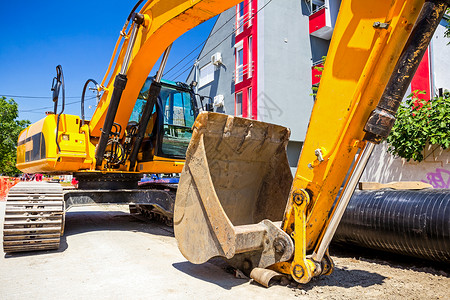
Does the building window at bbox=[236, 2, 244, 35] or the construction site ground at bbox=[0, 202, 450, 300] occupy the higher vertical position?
the building window at bbox=[236, 2, 244, 35]

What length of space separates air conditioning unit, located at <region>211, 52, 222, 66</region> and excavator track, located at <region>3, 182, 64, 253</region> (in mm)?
15395

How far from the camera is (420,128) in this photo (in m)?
7.30

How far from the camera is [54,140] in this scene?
5801 mm

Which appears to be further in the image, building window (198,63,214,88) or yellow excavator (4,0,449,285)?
building window (198,63,214,88)

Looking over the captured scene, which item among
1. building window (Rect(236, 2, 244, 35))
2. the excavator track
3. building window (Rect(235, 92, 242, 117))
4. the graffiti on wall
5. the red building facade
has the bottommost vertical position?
the excavator track

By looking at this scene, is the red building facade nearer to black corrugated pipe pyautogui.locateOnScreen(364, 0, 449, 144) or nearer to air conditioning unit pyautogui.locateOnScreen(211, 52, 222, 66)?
air conditioning unit pyautogui.locateOnScreen(211, 52, 222, 66)

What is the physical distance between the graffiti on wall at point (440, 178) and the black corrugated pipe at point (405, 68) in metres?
6.04

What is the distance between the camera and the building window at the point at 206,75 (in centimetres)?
2011

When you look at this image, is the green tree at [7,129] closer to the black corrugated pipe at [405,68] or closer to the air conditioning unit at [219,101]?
the air conditioning unit at [219,101]

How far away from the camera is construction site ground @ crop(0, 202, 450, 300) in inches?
117

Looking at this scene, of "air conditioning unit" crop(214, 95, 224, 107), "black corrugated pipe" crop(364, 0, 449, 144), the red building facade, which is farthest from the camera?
"air conditioning unit" crop(214, 95, 224, 107)

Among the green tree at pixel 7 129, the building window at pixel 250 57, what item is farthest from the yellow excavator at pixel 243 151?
the green tree at pixel 7 129

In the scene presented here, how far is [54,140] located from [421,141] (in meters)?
7.15

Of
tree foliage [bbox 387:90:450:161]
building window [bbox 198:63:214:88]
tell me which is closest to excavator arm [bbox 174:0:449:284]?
tree foliage [bbox 387:90:450:161]
